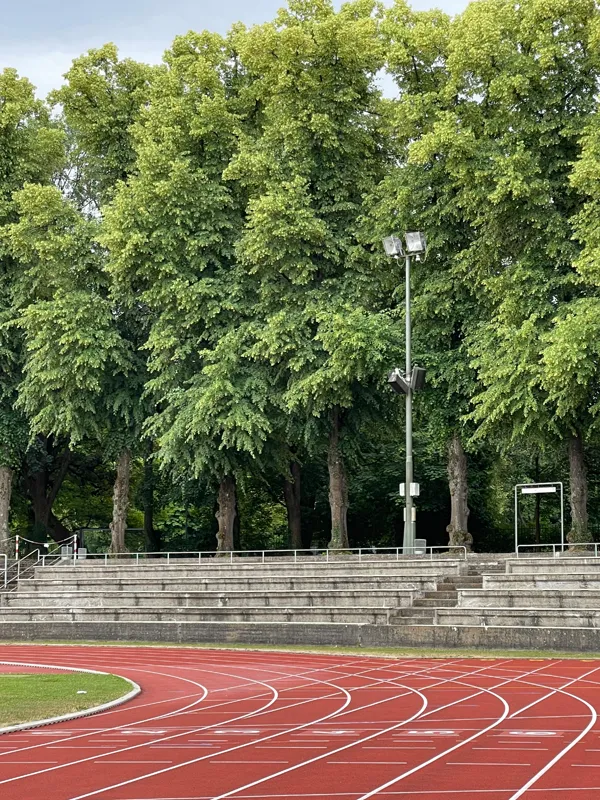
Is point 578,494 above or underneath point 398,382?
underneath

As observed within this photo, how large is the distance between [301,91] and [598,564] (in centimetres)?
1957

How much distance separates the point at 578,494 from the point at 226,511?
1457 cm

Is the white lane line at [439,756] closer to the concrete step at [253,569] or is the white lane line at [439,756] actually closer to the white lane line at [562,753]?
the white lane line at [562,753]

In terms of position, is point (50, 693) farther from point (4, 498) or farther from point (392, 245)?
point (4, 498)

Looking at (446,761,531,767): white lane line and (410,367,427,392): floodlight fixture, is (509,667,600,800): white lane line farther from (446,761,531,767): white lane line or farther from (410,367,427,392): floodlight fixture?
(410,367,427,392): floodlight fixture

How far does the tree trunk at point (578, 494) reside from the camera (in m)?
37.3

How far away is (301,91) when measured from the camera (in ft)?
137

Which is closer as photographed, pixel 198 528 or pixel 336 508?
pixel 336 508

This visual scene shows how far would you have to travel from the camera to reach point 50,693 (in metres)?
20.8

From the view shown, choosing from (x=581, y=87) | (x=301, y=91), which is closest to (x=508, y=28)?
(x=581, y=87)

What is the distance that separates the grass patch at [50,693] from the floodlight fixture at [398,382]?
15.8 metres

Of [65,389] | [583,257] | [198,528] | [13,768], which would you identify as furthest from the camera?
[198,528]

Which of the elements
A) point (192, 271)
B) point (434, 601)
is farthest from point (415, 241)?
point (434, 601)

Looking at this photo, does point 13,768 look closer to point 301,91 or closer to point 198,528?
point 301,91
